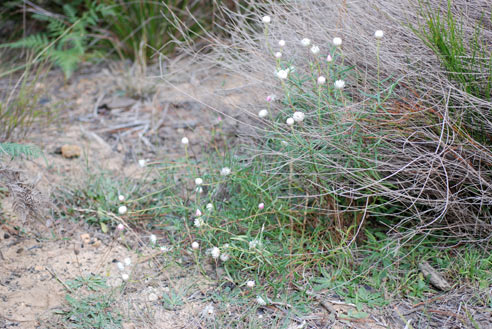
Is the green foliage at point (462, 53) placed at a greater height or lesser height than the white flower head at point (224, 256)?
greater

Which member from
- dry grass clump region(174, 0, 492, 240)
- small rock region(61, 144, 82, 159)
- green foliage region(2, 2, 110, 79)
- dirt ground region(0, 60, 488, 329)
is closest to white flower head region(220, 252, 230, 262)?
dirt ground region(0, 60, 488, 329)

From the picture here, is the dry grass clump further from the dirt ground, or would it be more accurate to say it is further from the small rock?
the small rock

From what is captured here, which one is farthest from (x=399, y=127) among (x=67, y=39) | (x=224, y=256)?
(x=67, y=39)

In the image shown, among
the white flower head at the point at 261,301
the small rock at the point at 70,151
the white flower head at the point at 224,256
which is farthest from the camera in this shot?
the small rock at the point at 70,151

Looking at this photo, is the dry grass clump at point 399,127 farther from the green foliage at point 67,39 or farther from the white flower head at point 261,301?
the green foliage at point 67,39

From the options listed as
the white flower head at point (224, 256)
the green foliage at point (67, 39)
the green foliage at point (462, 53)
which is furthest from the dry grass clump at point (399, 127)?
the green foliage at point (67, 39)

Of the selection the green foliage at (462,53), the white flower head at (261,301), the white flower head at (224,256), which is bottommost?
the white flower head at (261,301)

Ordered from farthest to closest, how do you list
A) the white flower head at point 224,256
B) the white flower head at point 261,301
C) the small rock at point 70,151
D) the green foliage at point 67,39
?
the green foliage at point 67,39
the small rock at point 70,151
the white flower head at point 224,256
the white flower head at point 261,301

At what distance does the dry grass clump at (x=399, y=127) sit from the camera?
204 cm

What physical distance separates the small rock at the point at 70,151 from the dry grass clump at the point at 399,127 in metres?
1.41

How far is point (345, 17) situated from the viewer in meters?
2.41

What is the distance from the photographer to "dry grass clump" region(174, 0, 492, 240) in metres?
2.04

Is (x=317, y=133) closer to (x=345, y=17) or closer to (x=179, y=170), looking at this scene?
(x=345, y=17)

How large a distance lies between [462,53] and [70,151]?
91.3 inches
